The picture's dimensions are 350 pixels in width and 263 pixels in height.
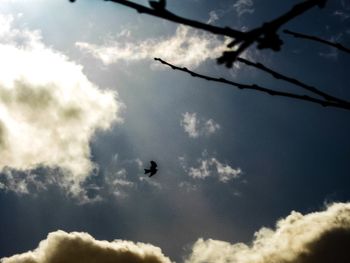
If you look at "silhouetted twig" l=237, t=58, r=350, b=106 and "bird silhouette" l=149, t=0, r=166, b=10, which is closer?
"bird silhouette" l=149, t=0, r=166, b=10

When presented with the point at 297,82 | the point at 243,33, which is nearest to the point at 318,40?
the point at 297,82

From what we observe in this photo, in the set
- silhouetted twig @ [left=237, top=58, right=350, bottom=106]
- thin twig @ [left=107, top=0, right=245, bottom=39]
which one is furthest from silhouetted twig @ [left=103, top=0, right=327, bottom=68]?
silhouetted twig @ [left=237, top=58, right=350, bottom=106]

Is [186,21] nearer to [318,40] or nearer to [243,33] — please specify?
[243,33]

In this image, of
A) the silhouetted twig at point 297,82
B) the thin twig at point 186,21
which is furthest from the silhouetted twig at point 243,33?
the silhouetted twig at point 297,82

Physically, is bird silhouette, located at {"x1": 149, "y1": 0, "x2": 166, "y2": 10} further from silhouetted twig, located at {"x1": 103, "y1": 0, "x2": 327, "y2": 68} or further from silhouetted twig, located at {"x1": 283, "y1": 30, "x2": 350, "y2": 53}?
silhouetted twig, located at {"x1": 283, "y1": 30, "x2": 350, "y2": 53}

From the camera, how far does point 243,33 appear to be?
3170mm

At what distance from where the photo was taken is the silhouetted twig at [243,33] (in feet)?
10.2

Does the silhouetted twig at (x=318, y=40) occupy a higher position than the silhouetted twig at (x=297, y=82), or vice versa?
the silhouetted twig at (x=318, y=40)

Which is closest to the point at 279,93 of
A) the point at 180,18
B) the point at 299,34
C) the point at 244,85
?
the point at 244,85

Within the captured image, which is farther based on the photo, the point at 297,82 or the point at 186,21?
the point at 297,82

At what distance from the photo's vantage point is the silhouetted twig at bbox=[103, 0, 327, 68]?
122 inches

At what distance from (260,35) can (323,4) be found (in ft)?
2.86

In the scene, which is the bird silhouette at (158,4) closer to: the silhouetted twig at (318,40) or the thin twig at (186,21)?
the thin twig at (186,21)

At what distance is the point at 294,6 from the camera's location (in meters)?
3.20
